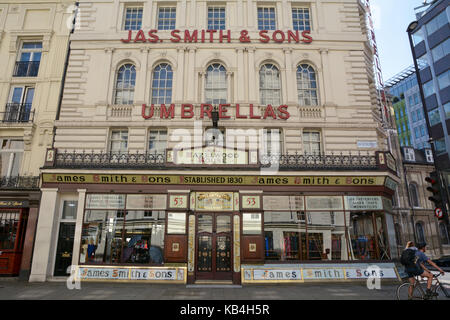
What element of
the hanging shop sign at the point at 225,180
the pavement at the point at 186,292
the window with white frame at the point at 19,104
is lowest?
the pavement at the point at 186,292

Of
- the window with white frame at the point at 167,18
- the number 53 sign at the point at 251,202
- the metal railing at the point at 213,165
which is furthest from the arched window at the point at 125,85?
the number 53 sign at the point at 251,202

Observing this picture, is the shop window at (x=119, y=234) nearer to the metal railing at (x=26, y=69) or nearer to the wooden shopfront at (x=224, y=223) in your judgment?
the wooden shopfront at (x=224, y=223)

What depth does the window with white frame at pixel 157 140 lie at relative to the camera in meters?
16.2

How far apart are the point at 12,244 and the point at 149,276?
825 centimetres

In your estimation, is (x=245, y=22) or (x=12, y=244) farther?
(x=245, y=22)

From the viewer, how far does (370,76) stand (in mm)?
19375

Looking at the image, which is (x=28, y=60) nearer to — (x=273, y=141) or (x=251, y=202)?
(x=273, y=141)

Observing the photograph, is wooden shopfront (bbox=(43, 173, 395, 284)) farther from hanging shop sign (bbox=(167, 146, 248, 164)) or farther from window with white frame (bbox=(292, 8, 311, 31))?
window with white frame (bbox=(292, 8, 311, 31))

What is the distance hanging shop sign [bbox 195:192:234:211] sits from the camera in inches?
559

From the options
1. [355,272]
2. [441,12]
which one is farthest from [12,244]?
[441,12]

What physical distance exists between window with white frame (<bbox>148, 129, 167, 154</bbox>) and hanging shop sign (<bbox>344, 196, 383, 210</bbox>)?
10.4 meters

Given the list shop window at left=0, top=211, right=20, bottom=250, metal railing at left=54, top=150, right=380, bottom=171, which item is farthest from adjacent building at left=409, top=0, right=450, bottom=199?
shop window at left=0, top=211, right=20, bottom=250

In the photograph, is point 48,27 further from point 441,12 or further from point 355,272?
point 441,12

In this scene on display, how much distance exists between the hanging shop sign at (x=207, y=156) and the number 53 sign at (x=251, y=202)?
→ 6.02 feet
